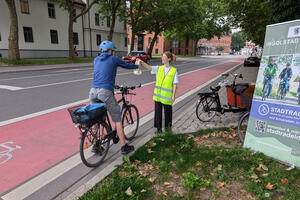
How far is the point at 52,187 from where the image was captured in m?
2.91

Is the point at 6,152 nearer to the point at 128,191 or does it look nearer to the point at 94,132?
the point at 94,132

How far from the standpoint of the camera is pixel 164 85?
13.8 ft

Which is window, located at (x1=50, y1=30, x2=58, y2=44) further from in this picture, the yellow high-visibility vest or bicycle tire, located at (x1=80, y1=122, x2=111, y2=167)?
bicycle tire, located at (x1=80, y1=122, x2=111, y2=167)

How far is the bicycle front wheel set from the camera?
428 cm

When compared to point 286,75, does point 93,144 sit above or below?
below

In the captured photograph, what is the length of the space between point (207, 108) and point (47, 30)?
2868 cm

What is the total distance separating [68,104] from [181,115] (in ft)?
12.3

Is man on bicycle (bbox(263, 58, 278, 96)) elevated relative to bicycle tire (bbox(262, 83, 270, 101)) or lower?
elevated

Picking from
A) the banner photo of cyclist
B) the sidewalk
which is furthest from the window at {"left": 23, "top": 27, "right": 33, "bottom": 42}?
the banner photo of cyclist

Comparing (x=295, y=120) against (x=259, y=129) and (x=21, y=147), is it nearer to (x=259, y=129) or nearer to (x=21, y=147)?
(x=259, y=129)

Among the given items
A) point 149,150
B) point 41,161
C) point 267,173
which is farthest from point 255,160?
point 41,161

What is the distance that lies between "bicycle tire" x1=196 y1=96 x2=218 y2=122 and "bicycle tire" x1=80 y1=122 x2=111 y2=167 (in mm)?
2838

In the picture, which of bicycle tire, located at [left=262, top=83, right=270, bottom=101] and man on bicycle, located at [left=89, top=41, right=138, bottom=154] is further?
bicycle tire, located at [left=262, top=83, right=270, bottom=101]

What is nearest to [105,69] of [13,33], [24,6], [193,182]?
[193,182]
